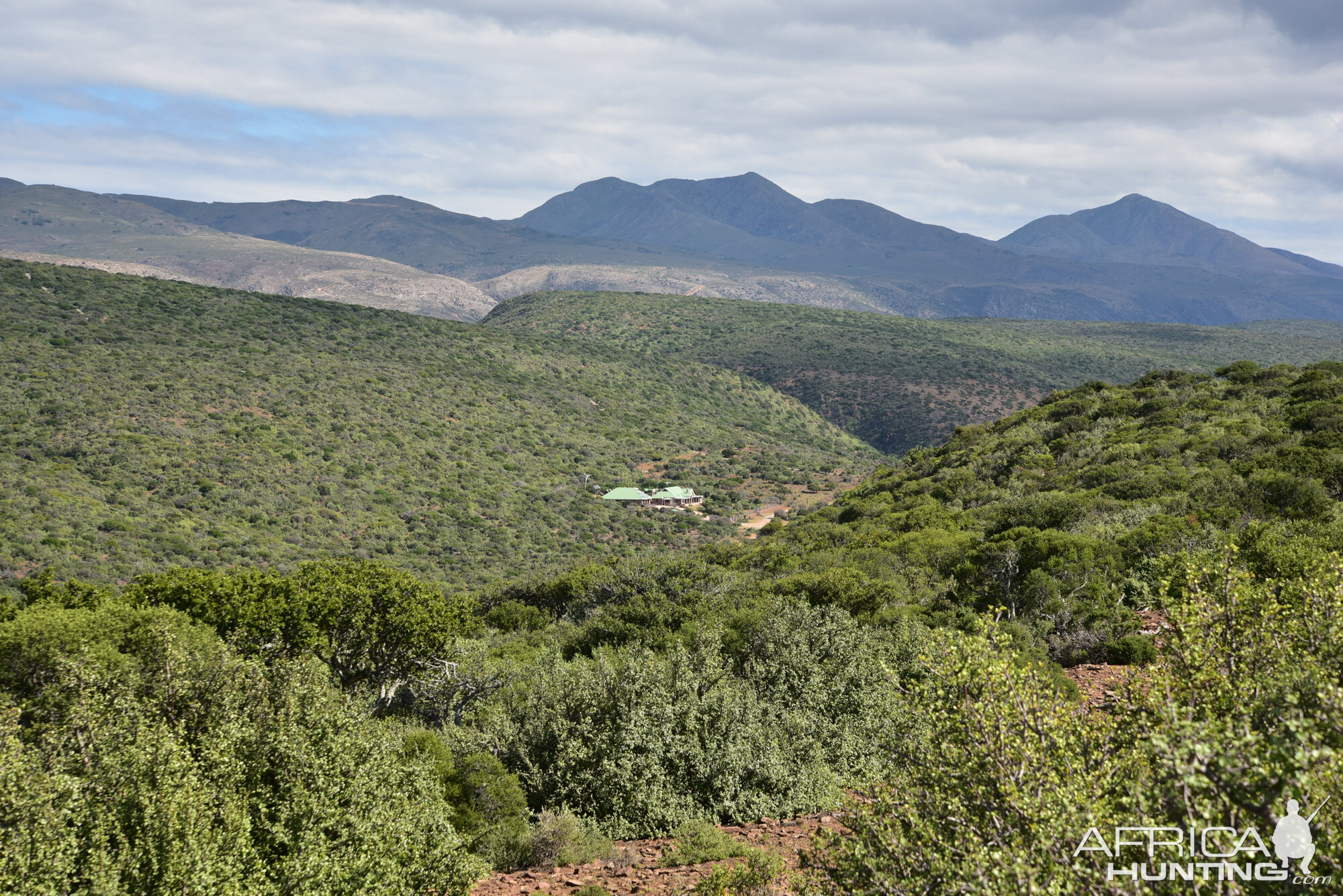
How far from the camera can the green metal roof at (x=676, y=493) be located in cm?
7681

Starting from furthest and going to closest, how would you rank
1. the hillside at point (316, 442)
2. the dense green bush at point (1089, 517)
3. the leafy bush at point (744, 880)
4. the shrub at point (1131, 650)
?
the hillside at point (316, 442) < the dense green bush at point (1089, 517) < the shrub at point (1131, 650) < the leafy bush at point (744, 880)

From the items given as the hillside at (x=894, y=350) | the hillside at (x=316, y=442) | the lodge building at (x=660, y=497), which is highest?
the hillside at (x=894, y=350)

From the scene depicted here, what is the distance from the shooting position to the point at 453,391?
3408 inches

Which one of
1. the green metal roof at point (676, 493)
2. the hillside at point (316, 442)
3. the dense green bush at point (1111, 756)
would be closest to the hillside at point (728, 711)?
the dense green bush at point (1111, 756)

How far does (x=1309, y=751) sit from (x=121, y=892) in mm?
11705

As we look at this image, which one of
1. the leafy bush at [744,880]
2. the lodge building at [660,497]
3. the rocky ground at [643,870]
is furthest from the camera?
the lodge building at [660,497]

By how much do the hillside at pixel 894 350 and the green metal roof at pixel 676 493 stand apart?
47.9 meters

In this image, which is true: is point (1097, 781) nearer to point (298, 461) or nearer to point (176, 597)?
point (176, 597)

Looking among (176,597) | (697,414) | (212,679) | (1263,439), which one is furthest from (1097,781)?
(697,414)

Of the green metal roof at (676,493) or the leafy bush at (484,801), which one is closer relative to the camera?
the leafy bush at (484,801)

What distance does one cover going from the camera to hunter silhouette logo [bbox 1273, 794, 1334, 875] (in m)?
5.56

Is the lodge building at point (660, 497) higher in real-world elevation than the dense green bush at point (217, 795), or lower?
lower

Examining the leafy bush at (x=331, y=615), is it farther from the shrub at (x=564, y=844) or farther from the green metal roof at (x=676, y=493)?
the green metal roof at (x=676, y=493)

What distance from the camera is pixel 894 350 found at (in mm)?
148625
